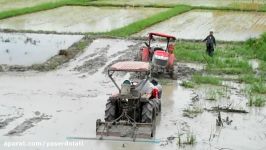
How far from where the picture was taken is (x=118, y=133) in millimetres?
10102

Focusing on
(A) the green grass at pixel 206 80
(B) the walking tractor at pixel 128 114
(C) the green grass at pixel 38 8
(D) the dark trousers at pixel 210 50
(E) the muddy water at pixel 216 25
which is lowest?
(B) the walking tractor at pixel 128 114

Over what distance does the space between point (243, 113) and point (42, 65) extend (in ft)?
22.8

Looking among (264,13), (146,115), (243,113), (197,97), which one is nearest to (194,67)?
(197,97)

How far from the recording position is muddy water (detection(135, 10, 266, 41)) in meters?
23.4

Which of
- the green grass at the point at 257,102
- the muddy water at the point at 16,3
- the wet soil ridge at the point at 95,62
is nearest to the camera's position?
the green grass at the point at 257,102

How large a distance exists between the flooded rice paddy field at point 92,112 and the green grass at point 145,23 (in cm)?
637

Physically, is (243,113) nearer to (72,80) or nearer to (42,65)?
(72,80)

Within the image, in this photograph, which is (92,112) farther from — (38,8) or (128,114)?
(38,8)

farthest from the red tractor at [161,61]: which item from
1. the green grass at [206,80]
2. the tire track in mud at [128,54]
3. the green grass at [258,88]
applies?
the green grass at [258,88]

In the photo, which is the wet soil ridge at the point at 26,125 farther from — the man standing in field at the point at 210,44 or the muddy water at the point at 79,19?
the muddy water at the point at 79,19

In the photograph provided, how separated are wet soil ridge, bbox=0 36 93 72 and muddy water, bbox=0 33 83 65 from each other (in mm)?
413

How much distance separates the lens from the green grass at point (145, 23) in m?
23.3

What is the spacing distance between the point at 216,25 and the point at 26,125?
16271 millimetres

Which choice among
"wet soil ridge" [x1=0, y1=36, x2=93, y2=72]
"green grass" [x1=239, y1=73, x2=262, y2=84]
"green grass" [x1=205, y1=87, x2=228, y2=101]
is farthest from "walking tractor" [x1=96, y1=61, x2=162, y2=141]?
"wet soil ridge" [x1=0, y1=36, x2=93, y2=72]
